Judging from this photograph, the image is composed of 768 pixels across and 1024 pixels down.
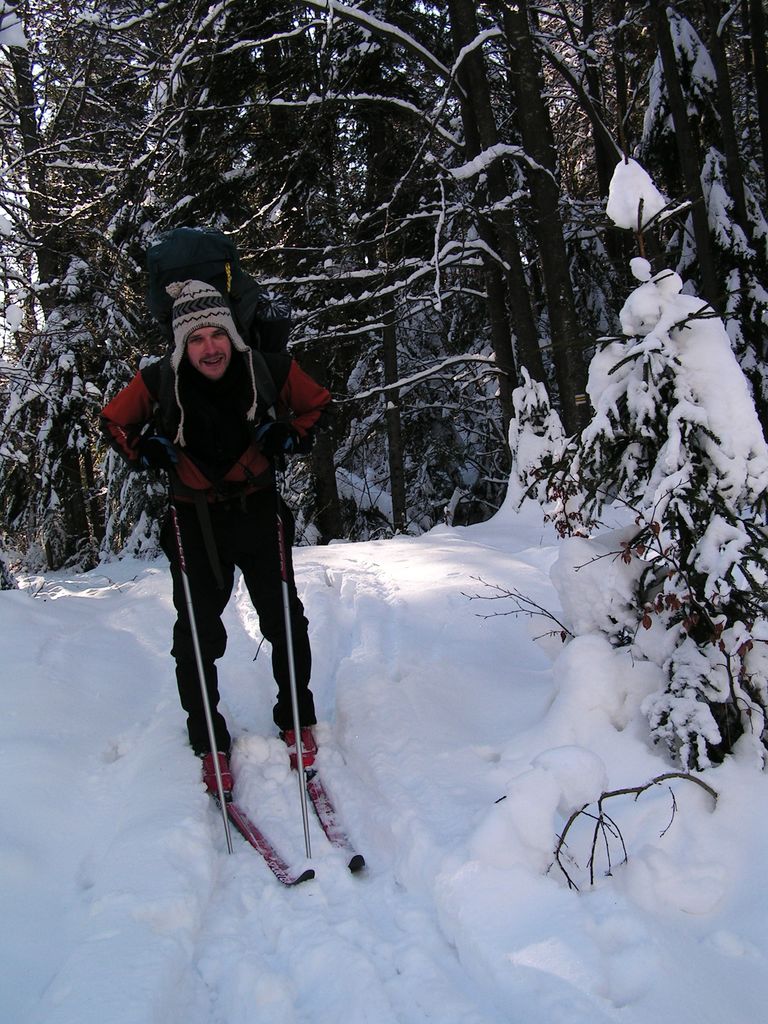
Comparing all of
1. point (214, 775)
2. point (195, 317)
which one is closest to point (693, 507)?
point (195, 317)

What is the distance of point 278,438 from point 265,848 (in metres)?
1.67

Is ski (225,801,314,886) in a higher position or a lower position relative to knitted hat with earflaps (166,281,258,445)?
lower

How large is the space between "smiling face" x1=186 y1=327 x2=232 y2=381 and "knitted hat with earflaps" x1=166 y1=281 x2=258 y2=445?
0.02 meters

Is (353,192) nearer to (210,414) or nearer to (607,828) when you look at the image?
(210,414)

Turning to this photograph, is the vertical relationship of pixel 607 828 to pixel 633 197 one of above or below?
below

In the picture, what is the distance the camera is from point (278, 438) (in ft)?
10.5

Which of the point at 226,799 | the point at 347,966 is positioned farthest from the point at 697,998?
the point at 226,799

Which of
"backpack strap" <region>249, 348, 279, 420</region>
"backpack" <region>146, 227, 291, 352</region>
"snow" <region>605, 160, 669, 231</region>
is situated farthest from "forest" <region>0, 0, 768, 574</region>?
"backpack strap" <region>249, 348, 279, 420</region>

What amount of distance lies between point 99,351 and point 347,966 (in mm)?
11254

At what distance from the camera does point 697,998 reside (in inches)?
67.4

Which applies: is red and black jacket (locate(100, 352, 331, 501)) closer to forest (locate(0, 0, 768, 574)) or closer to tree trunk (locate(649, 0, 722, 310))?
forest (locate(0, 0, 768, 574))

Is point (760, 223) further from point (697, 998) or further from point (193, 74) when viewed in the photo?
point (697, 998)

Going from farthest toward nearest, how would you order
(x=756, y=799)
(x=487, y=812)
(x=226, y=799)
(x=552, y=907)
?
(x=226, y=799) → (x=487, y=812) → (x=756, y=799) → (x=552, y=907)

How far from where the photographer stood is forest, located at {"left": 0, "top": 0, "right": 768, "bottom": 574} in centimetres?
722
